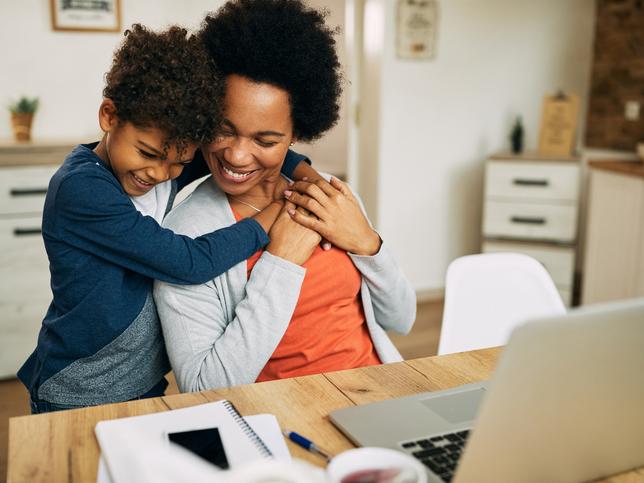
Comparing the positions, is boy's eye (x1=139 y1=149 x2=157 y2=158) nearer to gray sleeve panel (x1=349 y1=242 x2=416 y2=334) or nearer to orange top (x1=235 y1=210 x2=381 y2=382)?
orange top (x1=235 y1=210 x2=381 y2=382)

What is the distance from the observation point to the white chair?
1611 mm

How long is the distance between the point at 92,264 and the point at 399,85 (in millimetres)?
2902

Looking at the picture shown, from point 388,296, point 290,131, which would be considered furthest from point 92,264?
point 388,296

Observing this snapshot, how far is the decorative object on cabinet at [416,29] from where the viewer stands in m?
3.77

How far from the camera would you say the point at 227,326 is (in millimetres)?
1312

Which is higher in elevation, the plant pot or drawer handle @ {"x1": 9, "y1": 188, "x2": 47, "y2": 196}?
the plant pot

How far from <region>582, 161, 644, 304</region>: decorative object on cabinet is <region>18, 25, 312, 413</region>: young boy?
2.57 meters

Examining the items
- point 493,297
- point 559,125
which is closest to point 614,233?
point 559,125

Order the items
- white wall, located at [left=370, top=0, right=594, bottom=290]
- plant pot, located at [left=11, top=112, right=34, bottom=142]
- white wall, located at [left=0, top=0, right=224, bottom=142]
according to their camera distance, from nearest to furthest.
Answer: plant pot, located at [left=11, top=112, right=34, bottom=142], white wall, located at [left=0, top=0, right=224, bottom=142], white wall, located at [left=370, top=0, right=594, bottom=290]

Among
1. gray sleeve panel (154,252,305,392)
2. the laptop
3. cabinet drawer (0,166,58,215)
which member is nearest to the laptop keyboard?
the laptop

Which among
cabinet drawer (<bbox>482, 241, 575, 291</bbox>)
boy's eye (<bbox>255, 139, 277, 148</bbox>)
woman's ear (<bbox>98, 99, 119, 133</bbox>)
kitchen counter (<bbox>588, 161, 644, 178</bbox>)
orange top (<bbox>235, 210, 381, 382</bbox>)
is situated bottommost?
cabinet drawer (<bbox>482, 241, 575, 291</bbox>)

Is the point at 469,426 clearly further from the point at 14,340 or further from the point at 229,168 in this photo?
the point at 14,340

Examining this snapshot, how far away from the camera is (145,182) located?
4.31ft

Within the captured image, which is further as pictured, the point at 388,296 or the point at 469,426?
the point at 388,296
